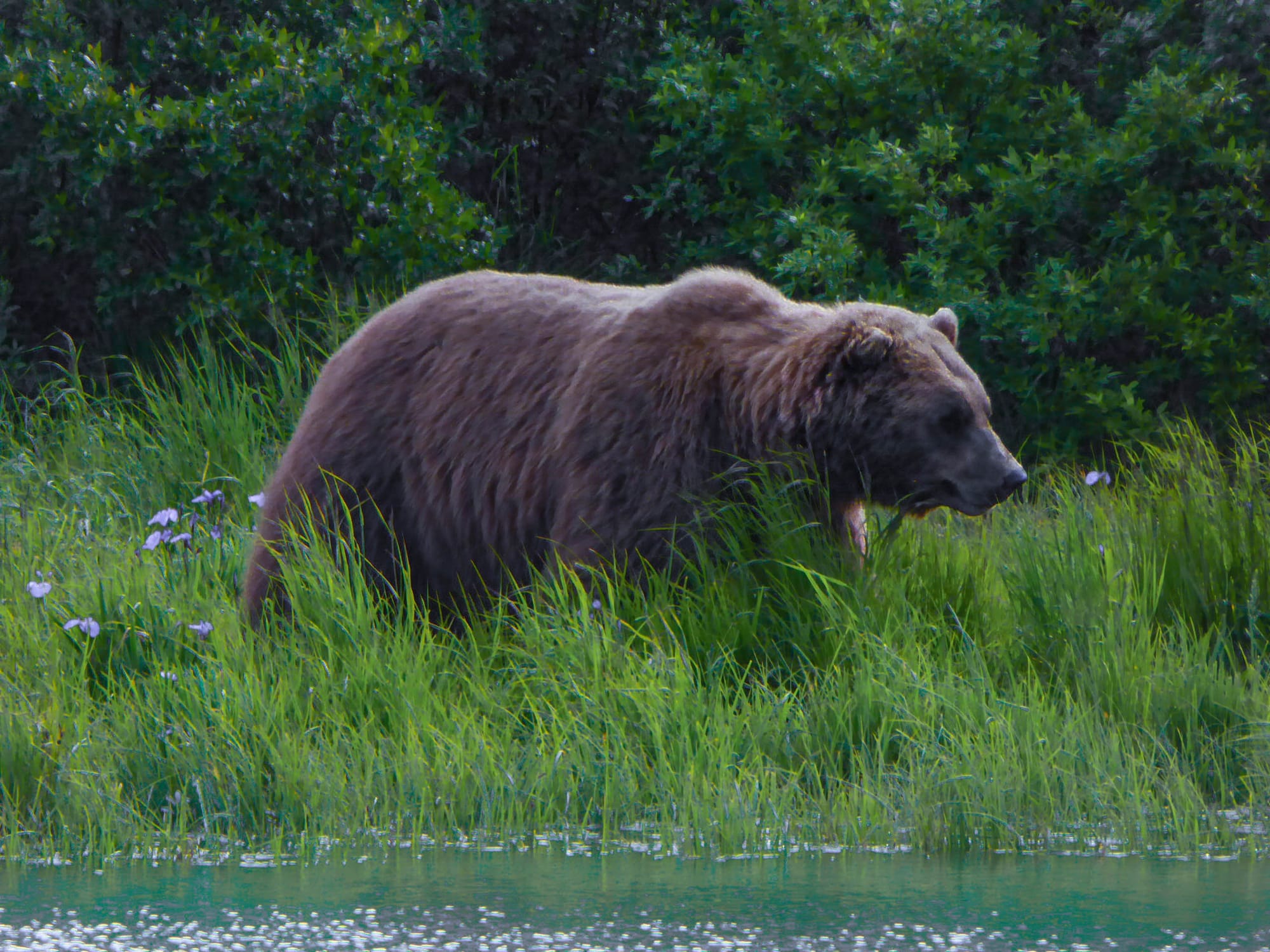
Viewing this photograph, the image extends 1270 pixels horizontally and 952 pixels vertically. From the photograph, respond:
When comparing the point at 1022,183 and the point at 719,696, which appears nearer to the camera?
the point at 719,696

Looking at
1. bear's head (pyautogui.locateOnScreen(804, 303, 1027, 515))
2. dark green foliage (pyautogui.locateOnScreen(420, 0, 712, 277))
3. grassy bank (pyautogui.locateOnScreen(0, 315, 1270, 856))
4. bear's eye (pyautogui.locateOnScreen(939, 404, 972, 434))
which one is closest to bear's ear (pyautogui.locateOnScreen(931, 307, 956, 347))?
bear's head (pyautogui.locateOnScreen(804, 303, 1027, 515))

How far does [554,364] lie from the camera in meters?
5.74

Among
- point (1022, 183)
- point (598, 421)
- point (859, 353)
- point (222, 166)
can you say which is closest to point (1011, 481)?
point (859, 353)

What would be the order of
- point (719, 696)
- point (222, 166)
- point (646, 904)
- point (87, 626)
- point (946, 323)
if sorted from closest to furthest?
point (646, 904) → point (719, 696) → point (87, 626) → point (946, 323) → point (222, 166)

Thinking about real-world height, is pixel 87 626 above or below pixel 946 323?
below

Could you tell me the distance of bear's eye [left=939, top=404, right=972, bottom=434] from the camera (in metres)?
5.46

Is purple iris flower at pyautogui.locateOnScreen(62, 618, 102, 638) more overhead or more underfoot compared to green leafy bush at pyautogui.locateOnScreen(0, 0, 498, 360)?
more underfoot

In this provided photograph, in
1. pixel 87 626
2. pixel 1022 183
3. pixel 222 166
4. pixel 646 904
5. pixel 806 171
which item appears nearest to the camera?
pixel 646 904

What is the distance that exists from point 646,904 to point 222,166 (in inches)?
246

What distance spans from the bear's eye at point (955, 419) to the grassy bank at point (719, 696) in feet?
1.25

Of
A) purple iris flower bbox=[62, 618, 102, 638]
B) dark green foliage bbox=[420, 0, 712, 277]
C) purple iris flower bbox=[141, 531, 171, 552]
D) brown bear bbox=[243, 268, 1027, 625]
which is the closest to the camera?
purple iris flower bbox=[62, 618, 102, 638]

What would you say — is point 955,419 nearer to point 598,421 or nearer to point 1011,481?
point 1011,481

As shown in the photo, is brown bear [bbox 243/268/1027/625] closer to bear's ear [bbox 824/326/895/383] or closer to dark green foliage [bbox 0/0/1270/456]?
bear's ear [bbox 824/326/895/383]

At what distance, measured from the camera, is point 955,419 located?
5.48 m
